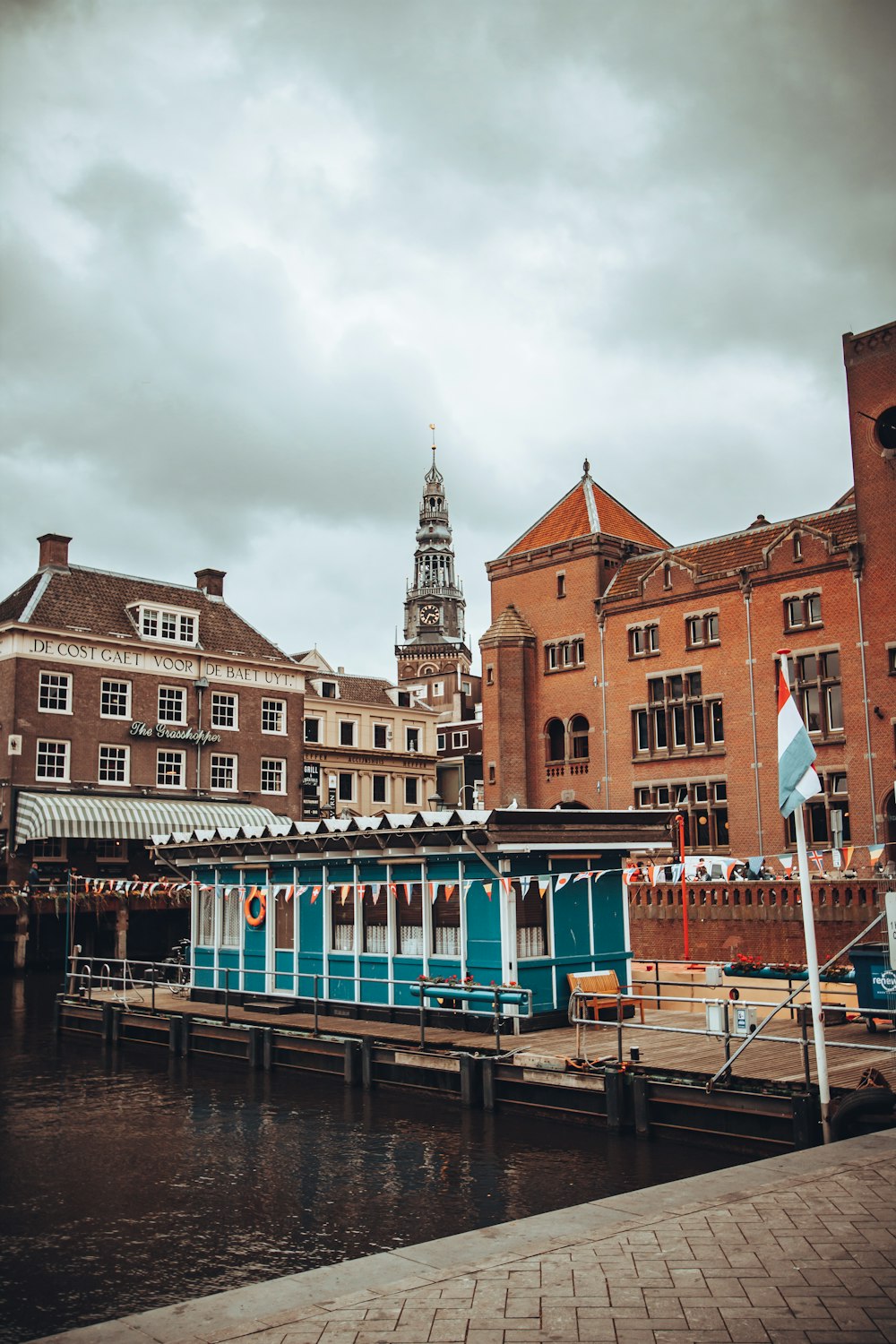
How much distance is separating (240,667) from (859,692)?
104ft

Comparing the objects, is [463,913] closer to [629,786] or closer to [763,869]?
[763,869]

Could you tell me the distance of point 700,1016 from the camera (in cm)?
2264

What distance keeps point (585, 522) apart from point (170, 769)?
83.8 feet

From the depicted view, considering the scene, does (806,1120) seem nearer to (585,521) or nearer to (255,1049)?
(255,1049)

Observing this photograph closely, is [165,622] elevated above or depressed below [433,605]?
below

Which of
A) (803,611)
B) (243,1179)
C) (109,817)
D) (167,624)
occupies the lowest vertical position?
(243,1179)

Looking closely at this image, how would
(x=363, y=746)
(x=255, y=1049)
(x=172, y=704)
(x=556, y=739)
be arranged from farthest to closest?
(x=363, y=746)
(x=556, y=739)
(x=172, y=704)
(x=255, y=1049)

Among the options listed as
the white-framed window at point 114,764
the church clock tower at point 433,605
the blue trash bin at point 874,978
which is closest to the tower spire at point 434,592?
the church clock tower at point 433,605

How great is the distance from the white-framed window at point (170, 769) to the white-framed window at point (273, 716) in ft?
18.6

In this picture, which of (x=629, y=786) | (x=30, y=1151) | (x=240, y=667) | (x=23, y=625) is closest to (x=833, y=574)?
(x=629, y=786)

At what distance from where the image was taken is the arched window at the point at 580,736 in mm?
61081

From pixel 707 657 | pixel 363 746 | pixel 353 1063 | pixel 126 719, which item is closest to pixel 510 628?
pixel 707 657

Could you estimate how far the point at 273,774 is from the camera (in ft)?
210

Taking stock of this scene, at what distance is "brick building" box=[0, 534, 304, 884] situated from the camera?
5288cm
